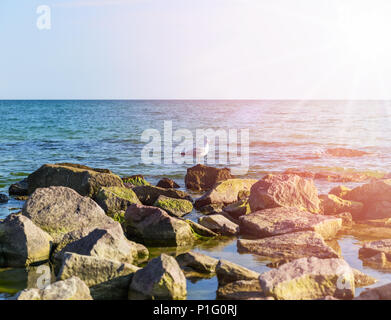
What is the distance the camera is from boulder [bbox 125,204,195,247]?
7.86 meters

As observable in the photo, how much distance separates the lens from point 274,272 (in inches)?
208

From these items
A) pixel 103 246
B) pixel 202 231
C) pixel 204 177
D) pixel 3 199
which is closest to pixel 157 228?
pixel 202 231

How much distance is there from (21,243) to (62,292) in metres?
2.27

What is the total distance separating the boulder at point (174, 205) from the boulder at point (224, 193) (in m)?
0.82

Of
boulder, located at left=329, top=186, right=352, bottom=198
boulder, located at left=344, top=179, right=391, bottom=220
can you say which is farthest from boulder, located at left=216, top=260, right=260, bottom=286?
boulder, located at left=329, top=186, right=352, bottom=198

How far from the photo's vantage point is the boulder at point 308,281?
5066 millimetres

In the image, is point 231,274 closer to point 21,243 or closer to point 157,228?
point 157,228

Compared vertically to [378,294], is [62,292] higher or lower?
higher

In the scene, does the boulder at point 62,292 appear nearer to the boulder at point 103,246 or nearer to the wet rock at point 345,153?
the boulder at point 103,246

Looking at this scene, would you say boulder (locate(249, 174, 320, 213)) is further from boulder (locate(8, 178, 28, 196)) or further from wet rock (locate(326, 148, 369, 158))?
wet rock (locate(326, 148, 369, 158))

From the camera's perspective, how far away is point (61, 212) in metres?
7.83

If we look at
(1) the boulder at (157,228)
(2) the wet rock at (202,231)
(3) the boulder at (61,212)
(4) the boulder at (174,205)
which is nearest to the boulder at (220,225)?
(2) the wet rock at (202,231)

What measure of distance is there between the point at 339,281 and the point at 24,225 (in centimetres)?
448

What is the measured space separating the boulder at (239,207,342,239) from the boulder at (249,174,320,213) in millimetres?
518
